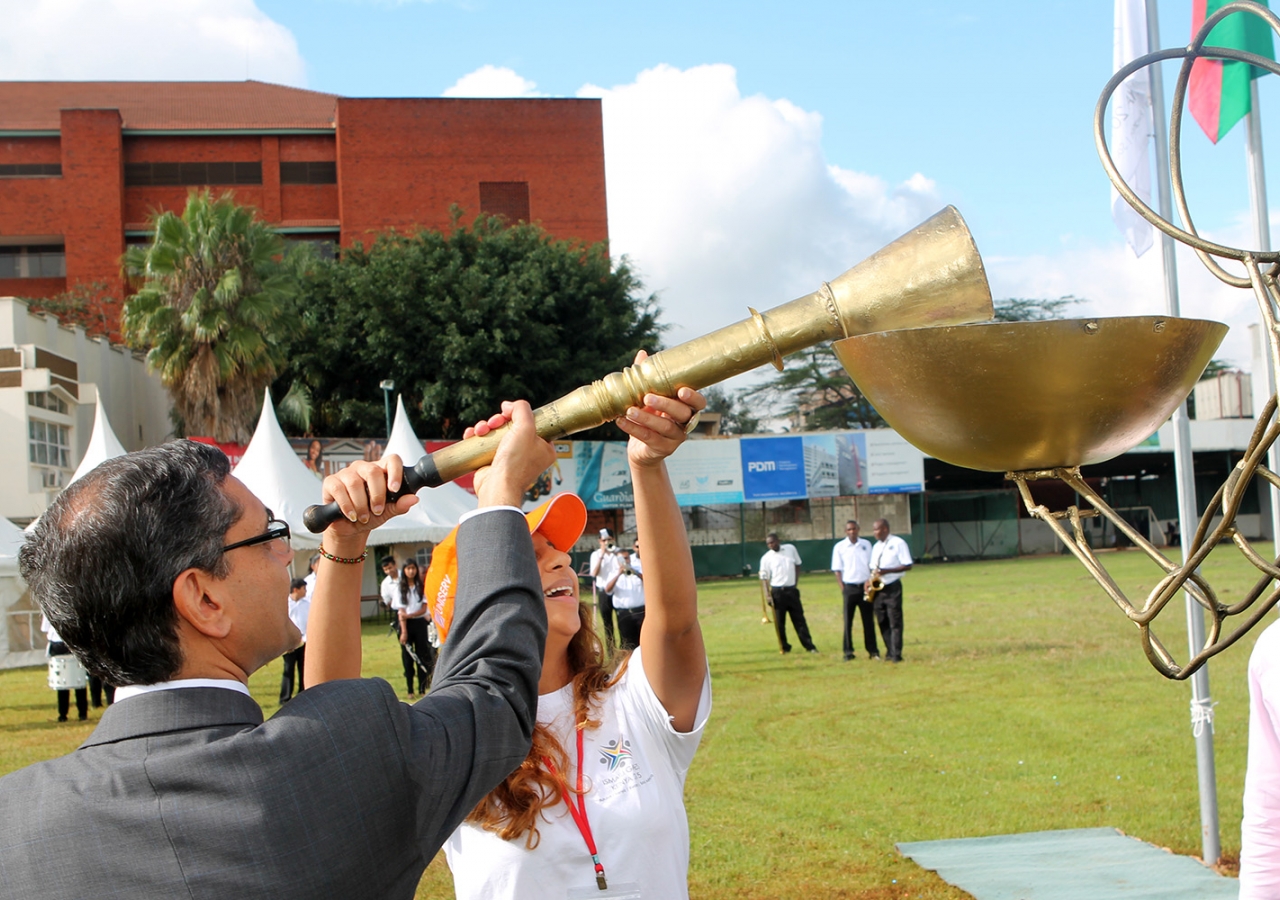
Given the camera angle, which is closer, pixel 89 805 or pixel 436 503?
pixel 89 805

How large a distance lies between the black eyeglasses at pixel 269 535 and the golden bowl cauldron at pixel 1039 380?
2.88 feet

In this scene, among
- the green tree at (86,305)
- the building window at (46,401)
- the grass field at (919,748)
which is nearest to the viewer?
the grass field at (919,748)

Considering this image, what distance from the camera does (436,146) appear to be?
140ft

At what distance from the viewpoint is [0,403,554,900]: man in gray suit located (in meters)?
1.32

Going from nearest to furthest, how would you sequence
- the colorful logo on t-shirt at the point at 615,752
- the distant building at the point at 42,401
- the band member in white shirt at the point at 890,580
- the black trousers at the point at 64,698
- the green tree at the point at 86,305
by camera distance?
1. the colorful logo on t-shirt at the point at 615,752
2. the black trousers at the point at 64,698
3. the band member in white shirt at the point at 890,580
4. the distant building at the point at 42,401
5. the green tree at the point at 86,305

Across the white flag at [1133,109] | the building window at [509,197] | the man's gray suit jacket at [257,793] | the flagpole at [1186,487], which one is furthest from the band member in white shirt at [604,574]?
the building window at [509,197]

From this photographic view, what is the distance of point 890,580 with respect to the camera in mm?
14070

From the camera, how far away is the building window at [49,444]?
24.6 m

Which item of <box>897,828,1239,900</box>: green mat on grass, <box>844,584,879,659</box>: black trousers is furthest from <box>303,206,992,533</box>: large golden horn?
<box>844,584,879,659</box>: black trousers

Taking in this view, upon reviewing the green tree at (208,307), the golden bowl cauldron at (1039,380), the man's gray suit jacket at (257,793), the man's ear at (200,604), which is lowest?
the man's gray suit jacket at (257,793)

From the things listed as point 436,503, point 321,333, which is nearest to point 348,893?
point 436,503

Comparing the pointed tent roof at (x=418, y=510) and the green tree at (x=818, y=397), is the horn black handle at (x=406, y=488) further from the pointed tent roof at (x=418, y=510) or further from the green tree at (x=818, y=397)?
the green tree at (x=818, y=397)

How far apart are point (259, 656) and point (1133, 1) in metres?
4.99

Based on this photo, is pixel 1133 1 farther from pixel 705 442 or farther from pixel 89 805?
pixel 705 442
